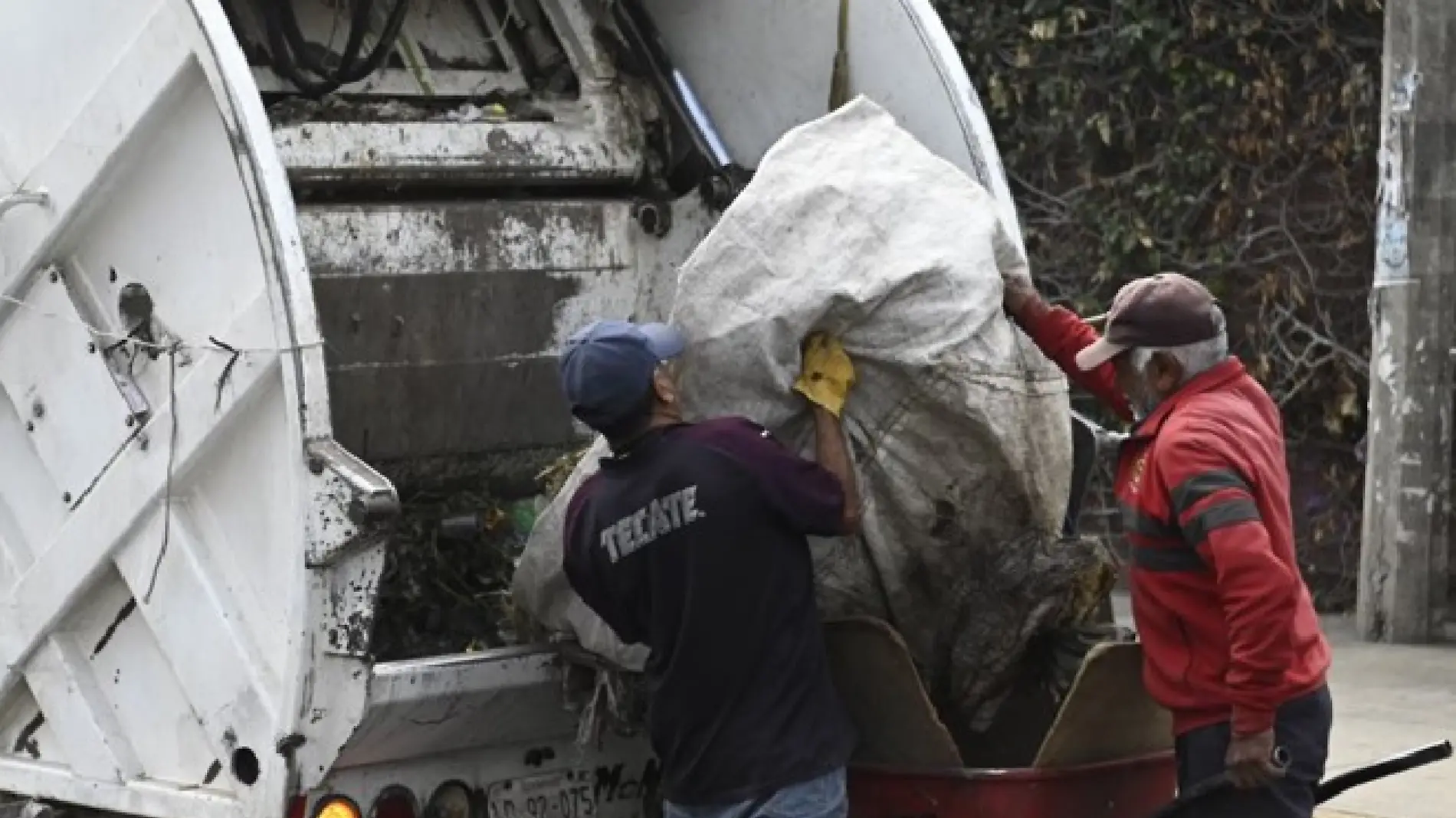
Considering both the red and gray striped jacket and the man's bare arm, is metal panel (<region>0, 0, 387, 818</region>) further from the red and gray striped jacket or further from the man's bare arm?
the red and gray striped jacket

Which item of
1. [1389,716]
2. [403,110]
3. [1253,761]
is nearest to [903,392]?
[1253,761]

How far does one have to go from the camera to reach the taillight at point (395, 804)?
425 centimetres

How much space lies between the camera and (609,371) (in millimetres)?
4051

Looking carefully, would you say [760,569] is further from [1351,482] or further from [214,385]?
[1351,482]

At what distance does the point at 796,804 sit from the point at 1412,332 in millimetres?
5234

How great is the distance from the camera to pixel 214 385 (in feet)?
13.7

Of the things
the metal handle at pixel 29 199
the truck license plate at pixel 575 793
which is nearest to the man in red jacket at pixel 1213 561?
the truck license plate at pixel 575 793

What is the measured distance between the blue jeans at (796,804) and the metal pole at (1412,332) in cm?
512

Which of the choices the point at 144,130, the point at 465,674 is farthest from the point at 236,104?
the point at 465,674

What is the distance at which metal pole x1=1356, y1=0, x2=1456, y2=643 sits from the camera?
28.4 feet

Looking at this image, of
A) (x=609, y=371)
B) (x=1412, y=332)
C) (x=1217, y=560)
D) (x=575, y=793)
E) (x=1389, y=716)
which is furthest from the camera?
(x=1412, y=332)

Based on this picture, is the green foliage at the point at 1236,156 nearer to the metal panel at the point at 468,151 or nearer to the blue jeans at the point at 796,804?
the metal panel at the point at 468,151

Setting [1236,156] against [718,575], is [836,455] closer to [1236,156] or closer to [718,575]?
[718,575]

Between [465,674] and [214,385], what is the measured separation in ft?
1.96
